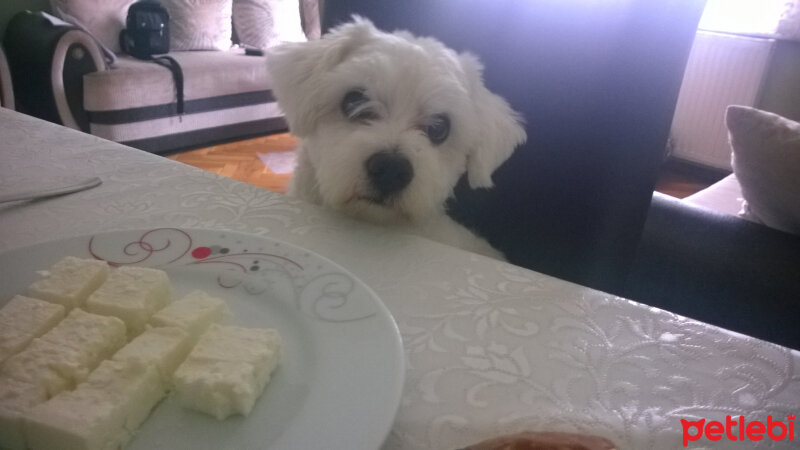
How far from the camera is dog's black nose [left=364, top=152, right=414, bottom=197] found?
Answer: 949 mm

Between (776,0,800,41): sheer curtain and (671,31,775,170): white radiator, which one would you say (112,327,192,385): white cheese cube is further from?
(776,0,800,41): sheer curtain

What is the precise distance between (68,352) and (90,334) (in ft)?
0.07

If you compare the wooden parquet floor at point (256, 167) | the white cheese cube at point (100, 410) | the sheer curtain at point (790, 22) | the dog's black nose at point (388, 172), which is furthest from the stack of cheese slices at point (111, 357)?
the sheer curtain at point (790, 22)

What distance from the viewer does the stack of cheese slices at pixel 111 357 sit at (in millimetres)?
343

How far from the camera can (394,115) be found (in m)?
1.10

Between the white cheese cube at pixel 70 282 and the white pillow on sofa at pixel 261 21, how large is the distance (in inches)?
159

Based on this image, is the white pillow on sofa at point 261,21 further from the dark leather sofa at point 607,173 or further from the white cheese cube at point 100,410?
the white cheese cube at point 100,410

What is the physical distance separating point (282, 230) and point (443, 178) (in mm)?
422

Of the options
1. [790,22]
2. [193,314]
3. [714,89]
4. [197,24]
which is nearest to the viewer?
[193,314]

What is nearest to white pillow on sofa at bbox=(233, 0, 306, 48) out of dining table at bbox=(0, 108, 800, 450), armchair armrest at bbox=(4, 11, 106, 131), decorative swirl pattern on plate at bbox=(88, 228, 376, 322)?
armchair armrest at bbox=(4, 11, 106, 131)

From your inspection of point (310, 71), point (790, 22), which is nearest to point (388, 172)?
point (310, 71)

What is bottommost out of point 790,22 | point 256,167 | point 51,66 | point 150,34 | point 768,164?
point 256,167

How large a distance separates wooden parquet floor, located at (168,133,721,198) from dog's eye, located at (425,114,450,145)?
80.6 inches

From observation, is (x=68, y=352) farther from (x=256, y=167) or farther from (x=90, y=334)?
(x=256, y=167)
